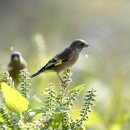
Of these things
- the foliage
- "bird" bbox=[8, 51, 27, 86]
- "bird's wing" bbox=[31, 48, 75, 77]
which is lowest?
the foliage

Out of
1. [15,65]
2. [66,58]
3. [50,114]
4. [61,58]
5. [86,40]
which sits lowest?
[50,114]

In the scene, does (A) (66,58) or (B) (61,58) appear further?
(A) (66,58)

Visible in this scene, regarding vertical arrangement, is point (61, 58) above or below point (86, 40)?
below

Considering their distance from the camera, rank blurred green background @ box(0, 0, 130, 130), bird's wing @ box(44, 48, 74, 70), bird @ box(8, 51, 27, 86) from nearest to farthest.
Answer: blurred green background @ box(0, 0, 130, 130) → bird's wing @ box(44, 48, 74, 70) → bird @ box(8, 51, 27, 86)

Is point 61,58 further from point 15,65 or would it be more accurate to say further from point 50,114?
point 50,114

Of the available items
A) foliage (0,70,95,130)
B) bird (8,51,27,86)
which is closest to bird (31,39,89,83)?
bird (8,51,27,86)

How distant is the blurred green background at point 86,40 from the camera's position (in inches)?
120

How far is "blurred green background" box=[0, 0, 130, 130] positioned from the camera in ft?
10.0

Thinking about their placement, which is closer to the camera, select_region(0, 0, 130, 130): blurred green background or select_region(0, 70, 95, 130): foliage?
select_region(0, 70, 95, 130): foliage

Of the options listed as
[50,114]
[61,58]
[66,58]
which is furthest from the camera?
[66,58]

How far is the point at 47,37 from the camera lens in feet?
38.5

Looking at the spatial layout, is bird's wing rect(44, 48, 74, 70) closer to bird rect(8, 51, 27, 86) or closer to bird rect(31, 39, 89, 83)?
bird rect(31, 39, 89, 83)

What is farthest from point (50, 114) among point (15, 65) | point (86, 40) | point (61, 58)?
point (86, 40)

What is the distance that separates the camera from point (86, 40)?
1014 cm
